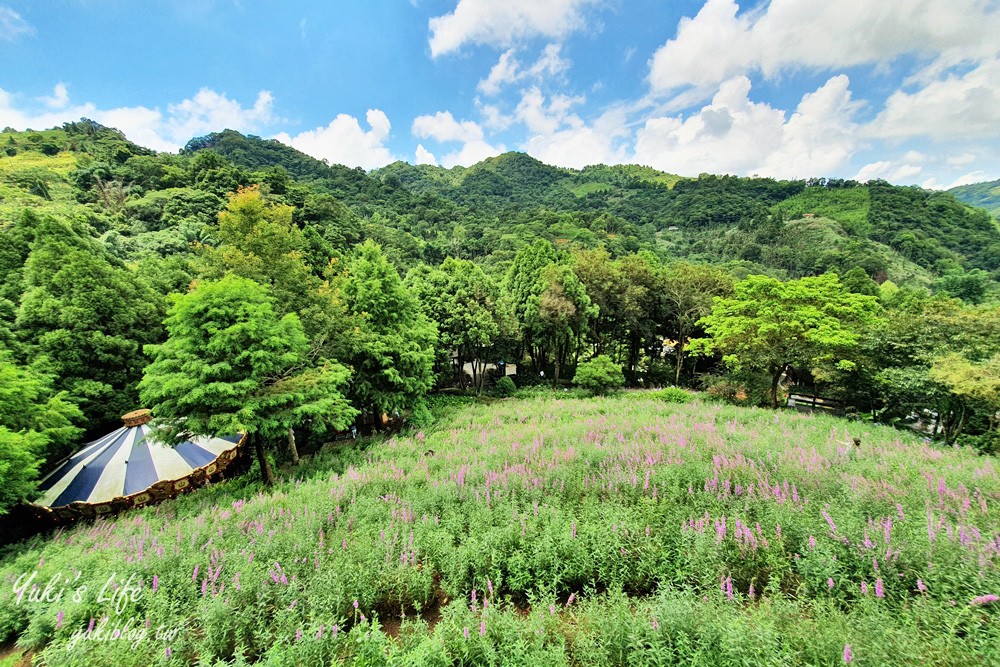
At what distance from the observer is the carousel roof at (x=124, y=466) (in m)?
9.15

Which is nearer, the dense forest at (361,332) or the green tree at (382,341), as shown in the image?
the dense forest at (361,332)

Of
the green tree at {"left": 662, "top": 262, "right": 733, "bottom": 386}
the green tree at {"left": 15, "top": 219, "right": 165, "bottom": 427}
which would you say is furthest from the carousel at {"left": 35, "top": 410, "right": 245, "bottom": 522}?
the green tree at {"left": 662, "top": 262, "right": 733, "bottom": 386}

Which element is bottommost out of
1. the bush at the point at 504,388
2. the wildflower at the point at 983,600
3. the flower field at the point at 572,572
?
the bush at the point at 504,388

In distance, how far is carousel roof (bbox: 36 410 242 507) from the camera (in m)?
9.15

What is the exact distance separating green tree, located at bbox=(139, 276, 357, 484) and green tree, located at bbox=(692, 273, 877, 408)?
53.4ft

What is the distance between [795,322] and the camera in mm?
13383

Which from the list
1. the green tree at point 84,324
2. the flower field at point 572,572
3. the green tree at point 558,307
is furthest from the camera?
the green tree at point 558,307

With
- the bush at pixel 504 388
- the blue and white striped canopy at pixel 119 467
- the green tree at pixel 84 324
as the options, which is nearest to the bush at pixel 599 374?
the bush at pixel 504 388

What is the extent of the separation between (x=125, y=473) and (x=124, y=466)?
0.78ft

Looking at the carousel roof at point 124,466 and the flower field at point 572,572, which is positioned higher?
the flower field at point 572,572

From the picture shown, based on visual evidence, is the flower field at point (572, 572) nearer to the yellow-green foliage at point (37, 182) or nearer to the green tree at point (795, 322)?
the green tree at point (795, 322)

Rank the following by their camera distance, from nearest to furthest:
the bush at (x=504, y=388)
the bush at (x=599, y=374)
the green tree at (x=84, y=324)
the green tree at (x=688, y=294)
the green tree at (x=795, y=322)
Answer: the green tree at (x=84, y=324), the green tree at (x=795, y=322), the bush at (x=599, y=374), the bush at (x=504, y=388), the green tree at (x=688, y=294)

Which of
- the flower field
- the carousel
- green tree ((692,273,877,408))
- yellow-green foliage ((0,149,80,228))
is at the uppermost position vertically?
yellow-green foliage ((0,149,80,228))

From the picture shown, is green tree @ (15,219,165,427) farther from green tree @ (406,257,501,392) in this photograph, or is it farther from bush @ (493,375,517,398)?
bush @ (493,375,517,398)
